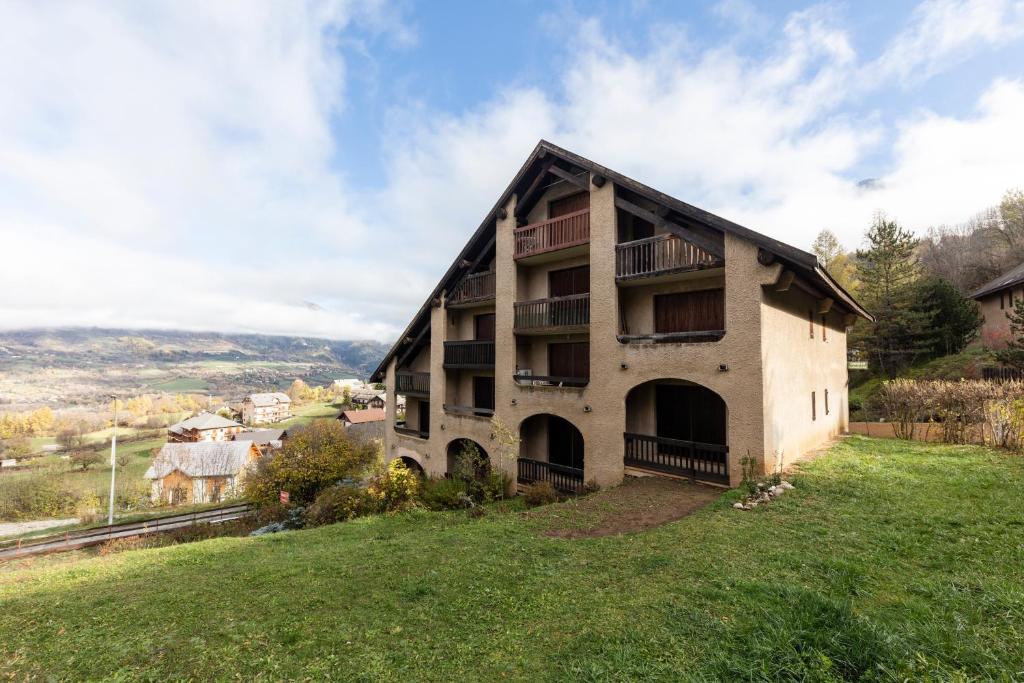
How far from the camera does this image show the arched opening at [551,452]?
14.4 metres

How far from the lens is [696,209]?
11125 millimetres

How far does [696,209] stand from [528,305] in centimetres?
660

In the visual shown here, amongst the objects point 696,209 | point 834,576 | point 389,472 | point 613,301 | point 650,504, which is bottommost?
point 389,472

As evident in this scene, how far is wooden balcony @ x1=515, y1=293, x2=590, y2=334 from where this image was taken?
1380 cm

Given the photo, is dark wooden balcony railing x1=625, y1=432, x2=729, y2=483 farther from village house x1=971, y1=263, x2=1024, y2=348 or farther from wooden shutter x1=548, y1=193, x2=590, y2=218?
village house x1=971, y1=263, x2=1024, y2=348

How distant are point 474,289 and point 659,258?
27.2ft

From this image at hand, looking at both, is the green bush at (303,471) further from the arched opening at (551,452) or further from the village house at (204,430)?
the village house at (204,430)

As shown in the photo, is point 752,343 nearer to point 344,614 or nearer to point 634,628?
point 634,628

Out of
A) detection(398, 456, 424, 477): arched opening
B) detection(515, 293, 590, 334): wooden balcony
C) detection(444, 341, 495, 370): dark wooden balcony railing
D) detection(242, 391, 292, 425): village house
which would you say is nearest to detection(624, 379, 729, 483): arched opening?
detection(515, 293, 590, 334): wooden balcony

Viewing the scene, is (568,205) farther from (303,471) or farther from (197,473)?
(197,473)

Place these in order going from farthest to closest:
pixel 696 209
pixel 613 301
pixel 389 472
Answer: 1. pixel 389 472
2. pixel 613 301
3. pixel 696 209

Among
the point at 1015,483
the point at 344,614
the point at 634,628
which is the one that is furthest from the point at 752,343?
the point at 344,614

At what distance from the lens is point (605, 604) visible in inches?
202

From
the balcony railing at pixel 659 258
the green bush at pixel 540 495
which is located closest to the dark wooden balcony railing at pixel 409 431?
the green bush at pixel 540 495
